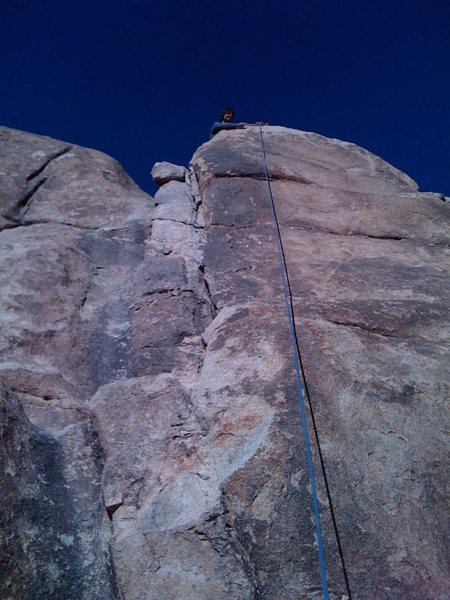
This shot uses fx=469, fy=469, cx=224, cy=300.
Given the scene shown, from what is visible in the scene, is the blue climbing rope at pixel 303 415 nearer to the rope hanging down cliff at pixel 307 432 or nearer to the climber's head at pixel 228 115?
the rope hanging down cliff at pixel 307 432

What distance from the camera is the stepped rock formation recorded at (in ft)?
7.99

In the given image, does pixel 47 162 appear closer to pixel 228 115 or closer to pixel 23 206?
pixel 23 206

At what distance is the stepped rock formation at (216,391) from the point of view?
95.9 inches

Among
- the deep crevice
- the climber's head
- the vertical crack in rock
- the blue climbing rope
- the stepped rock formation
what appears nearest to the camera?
the blue climbing rope

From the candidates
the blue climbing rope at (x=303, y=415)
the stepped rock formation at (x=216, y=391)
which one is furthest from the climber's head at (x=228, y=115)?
the blue climbing rope at (x=303, y=415)

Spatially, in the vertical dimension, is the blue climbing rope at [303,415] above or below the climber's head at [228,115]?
below

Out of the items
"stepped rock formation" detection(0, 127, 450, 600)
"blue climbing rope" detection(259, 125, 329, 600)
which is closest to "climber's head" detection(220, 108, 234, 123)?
"stepped rock formation" detection(0, 127, 450, 600)

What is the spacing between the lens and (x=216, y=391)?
127 inches

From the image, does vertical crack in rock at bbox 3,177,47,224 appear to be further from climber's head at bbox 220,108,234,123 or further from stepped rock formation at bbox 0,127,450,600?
climber's head at bbox 220,108,234,123

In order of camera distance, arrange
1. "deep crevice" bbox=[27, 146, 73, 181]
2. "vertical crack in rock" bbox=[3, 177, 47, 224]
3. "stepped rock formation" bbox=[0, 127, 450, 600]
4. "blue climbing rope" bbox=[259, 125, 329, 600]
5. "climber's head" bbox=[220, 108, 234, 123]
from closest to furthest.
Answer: "blue climbing rope" bbox=[259, 125, 329, 600], "stepped rock formation" bbox=[0, 127, 450, 600], "vertical crack in rock" bbox=[3, 177, 47, 224], "deep crevice" bbox=[27, 146, 73, 181], "climber's head" bbox=[220, 108, 234, 123]

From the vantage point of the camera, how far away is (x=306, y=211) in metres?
5.39

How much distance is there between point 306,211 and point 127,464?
3.57 m

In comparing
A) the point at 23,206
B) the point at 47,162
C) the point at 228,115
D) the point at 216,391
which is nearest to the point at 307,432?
the point at 216,391

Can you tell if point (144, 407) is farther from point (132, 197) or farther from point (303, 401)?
point (132, 197)
